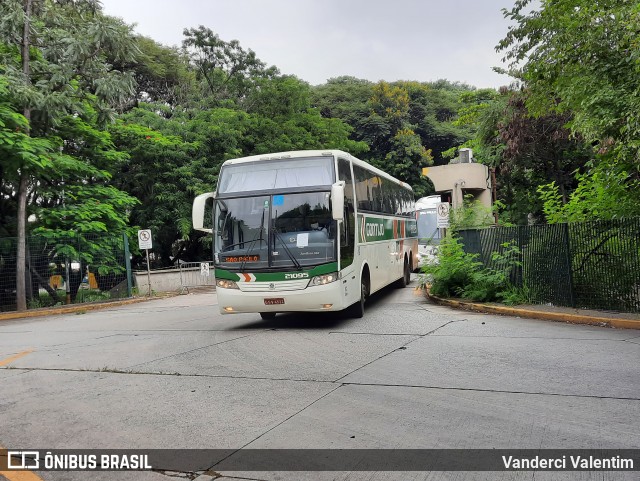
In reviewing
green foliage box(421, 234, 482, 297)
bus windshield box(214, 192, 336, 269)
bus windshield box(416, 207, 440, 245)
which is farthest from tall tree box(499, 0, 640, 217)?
bus windshield box(416, 207, 440, 245)

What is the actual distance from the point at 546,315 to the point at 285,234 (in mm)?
5568

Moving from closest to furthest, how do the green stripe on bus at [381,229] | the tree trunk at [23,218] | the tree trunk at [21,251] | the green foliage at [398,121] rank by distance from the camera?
the green stripe on bus at [381,229] → the tree trunk at [23,218] → the tree trunk at [21,251] → the green foliage at [398,121]

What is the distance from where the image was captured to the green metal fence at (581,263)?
417 inches

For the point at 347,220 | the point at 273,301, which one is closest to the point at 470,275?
the point at 347,220

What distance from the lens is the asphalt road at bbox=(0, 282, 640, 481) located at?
14.8 ft

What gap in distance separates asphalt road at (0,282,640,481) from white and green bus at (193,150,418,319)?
0.81 meters

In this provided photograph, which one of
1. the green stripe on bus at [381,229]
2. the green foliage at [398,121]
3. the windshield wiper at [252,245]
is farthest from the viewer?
the green foliage at [398,121]

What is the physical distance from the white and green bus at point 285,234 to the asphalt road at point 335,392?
0.81 metres

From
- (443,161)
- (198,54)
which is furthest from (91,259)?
(443,161)

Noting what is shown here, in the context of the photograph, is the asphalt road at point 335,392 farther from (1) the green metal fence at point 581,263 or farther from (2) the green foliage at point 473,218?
(2) the green foliage at point 473,218

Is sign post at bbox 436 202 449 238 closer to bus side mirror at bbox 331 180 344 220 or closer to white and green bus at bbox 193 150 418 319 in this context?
white and green bus at bbox 193 150 418 319

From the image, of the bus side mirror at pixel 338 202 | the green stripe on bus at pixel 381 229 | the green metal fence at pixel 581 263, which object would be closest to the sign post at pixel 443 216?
the green stripe on bus at pixel 381 229

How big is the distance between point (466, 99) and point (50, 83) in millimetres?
19192

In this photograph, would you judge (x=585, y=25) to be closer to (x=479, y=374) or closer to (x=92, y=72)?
(x=479, y=374)
